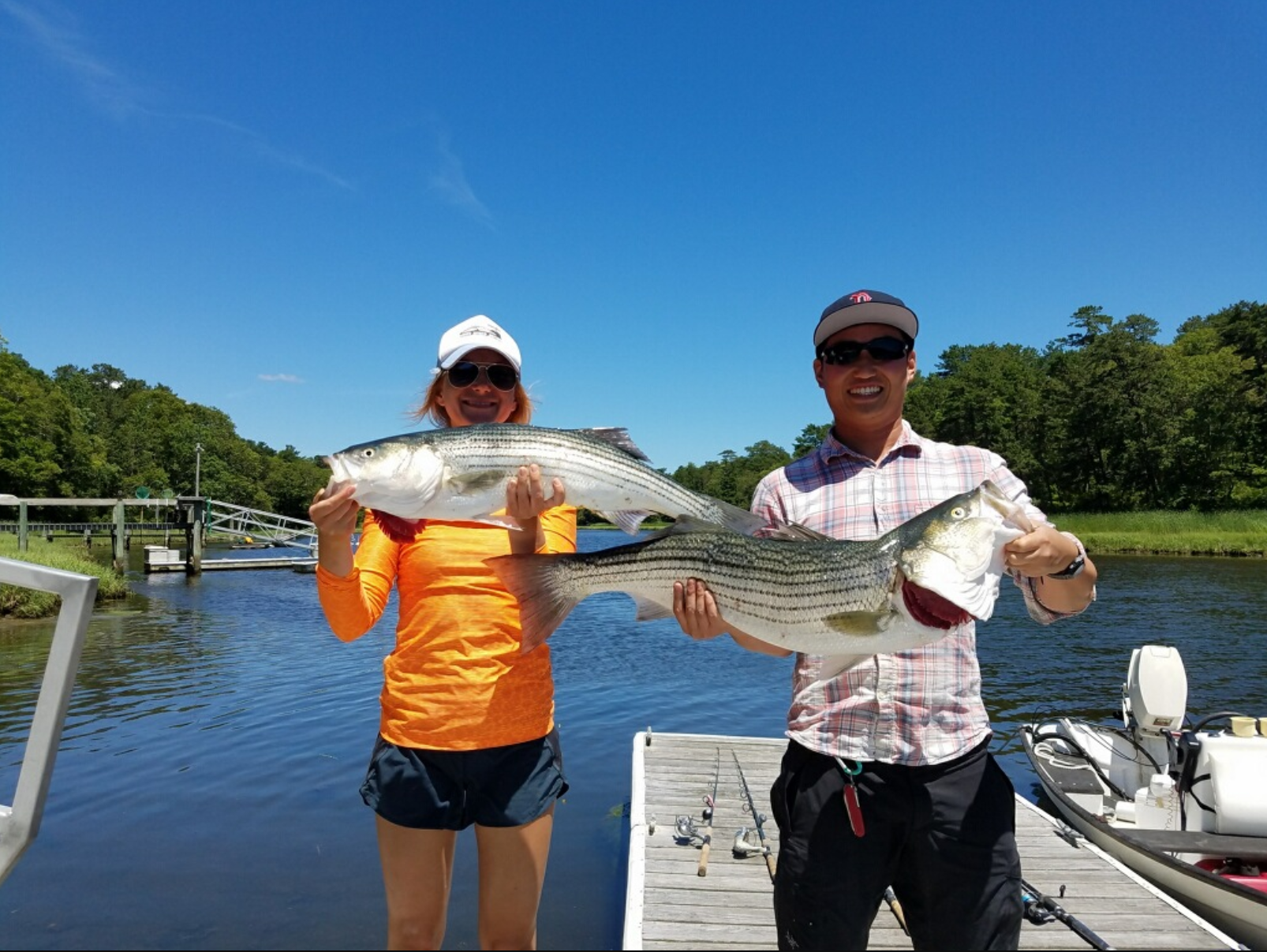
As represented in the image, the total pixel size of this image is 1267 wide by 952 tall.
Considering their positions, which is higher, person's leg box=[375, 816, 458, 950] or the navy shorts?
the navy shorts

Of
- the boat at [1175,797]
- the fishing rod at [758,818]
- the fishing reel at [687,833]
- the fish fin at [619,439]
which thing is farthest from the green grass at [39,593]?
the boat at [1175,797]

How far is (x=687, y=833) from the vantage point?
24.9 ft

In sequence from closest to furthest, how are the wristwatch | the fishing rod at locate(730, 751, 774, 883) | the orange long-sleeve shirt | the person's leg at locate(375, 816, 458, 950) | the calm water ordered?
the wristwatch → the person's leg at locate(375, 816, 458, 950) → the orange long-sleeve shirt → the fishing rod at locate(730, 751, 774, 883) → the calm water

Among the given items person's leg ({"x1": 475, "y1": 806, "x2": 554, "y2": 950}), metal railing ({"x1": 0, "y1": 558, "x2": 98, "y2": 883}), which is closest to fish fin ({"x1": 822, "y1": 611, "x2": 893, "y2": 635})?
person's leg ({"x1": 475, "y1": 806, "x2": 554, "y2": 950})

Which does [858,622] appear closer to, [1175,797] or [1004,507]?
[1004,507]

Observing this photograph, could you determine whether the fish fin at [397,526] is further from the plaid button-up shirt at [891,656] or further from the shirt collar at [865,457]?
the shirt collar at [865,457]

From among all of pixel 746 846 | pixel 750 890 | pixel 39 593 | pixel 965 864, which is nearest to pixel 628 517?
pixel 965 864

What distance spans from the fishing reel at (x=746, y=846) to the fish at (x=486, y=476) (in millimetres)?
4866

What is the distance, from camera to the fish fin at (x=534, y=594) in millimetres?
3150

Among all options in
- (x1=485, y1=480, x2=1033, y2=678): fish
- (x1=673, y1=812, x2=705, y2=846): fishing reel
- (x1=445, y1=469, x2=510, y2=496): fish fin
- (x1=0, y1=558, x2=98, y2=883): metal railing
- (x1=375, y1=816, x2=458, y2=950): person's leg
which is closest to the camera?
(x1=0, y1=558, x2=98, y2=883): metal railing

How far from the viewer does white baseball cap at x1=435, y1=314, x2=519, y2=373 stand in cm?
357

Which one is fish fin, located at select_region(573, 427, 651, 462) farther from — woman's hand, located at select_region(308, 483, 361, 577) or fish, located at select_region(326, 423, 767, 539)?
woman's hand, located at select_region(308, 483, 361, 577)

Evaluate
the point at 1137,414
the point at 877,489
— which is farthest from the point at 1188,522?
the point at 877,489

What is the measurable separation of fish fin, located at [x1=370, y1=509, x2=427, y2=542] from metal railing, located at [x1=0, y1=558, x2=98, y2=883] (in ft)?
4.98
